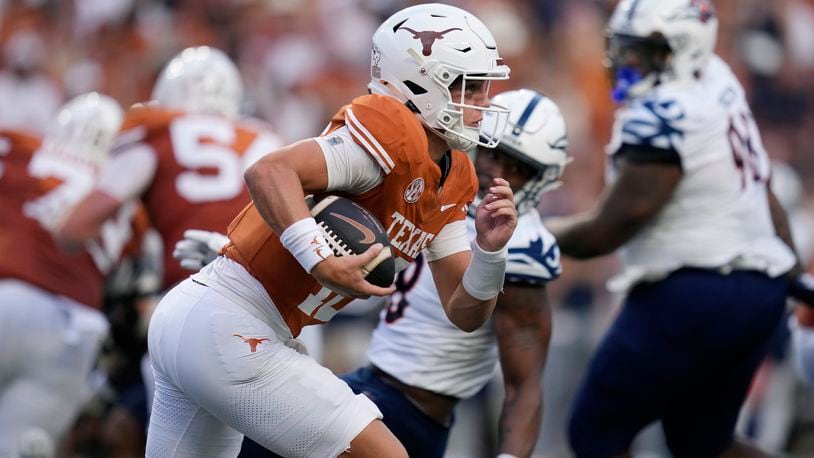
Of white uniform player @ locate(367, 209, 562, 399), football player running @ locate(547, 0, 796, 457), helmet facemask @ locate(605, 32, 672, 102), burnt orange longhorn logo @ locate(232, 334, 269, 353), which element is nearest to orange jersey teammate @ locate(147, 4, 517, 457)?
burnt orange longhorn logo @ locate(232, 334, 269, 353)

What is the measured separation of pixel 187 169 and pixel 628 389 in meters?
1.94

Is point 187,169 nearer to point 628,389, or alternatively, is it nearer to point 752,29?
point 628,389

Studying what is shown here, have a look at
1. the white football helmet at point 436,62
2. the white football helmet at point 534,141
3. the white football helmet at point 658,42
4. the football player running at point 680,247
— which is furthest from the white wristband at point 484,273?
the white football helmet at point 658,42

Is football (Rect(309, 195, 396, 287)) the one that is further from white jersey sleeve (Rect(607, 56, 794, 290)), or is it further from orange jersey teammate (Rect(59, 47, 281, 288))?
orange jersey teammate (Rect(59, 47, 281, 288))

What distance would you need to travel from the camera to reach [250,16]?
36.1 feet

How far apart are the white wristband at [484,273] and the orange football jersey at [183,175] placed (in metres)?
2.06

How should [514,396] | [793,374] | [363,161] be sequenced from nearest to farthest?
[363,161], [514,396], [793,374]

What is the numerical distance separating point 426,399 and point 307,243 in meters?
1.10

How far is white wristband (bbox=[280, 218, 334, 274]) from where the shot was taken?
128 inches

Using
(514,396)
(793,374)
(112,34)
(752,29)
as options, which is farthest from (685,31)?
(112,34)

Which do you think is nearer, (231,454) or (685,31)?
(231,454)

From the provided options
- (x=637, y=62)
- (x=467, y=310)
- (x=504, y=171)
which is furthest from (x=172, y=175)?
(x=467, y=310)

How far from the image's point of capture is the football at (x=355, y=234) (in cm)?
333

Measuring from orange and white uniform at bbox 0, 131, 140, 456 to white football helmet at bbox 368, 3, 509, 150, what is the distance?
9.41 feet
